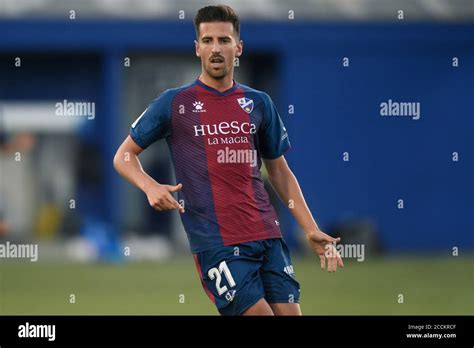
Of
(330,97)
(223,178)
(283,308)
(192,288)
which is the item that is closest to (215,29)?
(223,178)

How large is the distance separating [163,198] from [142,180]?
319 millimetres

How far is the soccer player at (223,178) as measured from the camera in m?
7.09

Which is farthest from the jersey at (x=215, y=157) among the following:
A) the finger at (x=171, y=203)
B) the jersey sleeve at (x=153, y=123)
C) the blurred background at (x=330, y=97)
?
the blurred background at (x=330, y=97)

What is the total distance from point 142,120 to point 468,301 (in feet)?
25.3

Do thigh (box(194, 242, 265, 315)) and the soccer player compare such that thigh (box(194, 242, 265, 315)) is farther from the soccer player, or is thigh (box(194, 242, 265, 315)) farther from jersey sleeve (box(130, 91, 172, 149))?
jersey sleeve (box(130, 91, 172, 149))

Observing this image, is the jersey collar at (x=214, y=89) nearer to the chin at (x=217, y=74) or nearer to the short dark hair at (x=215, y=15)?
the chin at (x=217, y=74)

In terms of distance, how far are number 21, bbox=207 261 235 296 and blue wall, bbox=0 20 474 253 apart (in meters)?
15.1

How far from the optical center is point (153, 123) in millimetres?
7242

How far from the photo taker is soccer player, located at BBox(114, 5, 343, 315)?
7094 millimetres

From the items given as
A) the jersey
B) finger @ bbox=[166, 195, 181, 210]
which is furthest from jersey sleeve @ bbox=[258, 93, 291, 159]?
finger @ bbox=[166, 195, 181, 210]

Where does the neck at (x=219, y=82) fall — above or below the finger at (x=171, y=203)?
above

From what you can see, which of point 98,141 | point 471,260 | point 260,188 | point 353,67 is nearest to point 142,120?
point 260,188

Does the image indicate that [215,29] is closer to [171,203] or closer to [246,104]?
[246,104]
